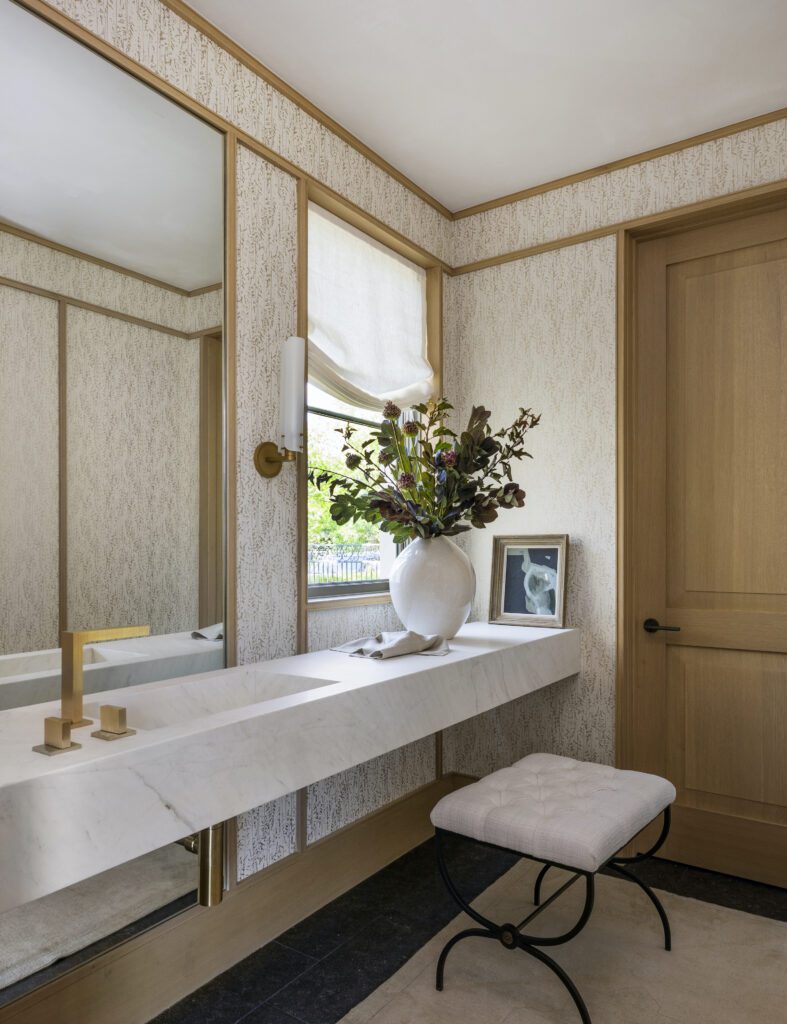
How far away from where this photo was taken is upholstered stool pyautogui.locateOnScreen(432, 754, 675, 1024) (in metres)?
1.64

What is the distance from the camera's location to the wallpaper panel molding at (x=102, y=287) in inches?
61.5

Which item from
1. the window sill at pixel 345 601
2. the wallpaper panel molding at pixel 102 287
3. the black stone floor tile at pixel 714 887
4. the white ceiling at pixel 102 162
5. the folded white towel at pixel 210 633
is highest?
the white ceiling at pixel 102 162

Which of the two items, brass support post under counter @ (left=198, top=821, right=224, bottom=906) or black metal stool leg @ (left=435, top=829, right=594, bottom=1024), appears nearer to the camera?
black metal stool leg @ (left=435, top=829, right=594, bottom=1024)

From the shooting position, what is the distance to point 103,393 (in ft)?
5.71

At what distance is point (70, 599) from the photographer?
1664 mm

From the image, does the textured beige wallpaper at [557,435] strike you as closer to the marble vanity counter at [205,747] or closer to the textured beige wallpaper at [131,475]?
the marble vanity counter at [205,747]

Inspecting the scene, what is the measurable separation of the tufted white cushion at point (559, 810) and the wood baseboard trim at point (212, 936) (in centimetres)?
63

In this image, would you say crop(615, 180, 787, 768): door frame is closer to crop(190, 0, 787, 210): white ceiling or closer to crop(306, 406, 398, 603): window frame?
crop(190, 0, 787, 210): white ceiling

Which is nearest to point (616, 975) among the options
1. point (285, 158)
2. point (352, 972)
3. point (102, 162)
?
point (352, 972)

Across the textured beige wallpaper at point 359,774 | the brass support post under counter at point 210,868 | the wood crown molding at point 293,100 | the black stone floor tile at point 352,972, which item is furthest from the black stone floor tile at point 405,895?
the wood crown molding at point 293,100

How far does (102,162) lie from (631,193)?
190 centimetres

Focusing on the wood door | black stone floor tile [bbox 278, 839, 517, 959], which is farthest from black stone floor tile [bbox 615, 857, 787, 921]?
black stone floor tile [bbox 278, 839, 517, 959]

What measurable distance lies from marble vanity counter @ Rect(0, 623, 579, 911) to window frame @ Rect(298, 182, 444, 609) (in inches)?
15.3

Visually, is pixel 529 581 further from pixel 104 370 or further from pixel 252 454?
pixel 104 370
